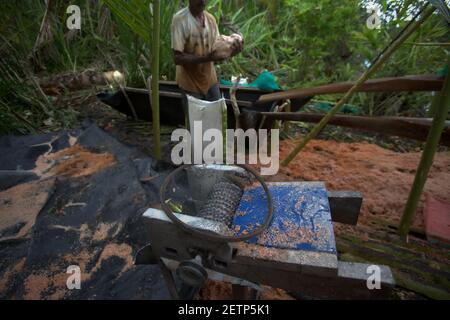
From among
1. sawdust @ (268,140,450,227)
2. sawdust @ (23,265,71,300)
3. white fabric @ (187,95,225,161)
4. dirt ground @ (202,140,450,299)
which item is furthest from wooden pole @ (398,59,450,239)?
sawdust @ (23,265,71,300)

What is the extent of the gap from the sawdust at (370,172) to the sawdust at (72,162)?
6.08 ft

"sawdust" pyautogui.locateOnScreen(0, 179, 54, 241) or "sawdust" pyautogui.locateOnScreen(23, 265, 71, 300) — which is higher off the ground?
"sawdust" pyautogui.locateOnScreen(0, 179, 54, 241)

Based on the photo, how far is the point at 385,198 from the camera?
2596 mm

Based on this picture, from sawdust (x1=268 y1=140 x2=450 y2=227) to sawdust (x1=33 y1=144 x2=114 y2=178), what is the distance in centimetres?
185

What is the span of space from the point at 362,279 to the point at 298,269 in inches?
8.9

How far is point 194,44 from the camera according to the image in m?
2.81

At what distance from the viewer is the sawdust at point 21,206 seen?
6.66 ft

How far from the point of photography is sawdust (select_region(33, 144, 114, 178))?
279 cm

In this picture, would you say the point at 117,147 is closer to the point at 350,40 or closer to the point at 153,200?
the point at 153,200

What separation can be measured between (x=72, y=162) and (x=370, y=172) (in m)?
3.32

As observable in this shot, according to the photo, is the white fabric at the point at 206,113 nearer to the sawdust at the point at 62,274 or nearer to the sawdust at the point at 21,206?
the sawdust at the point at 62,274

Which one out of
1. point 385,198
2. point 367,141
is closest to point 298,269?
point 385,198

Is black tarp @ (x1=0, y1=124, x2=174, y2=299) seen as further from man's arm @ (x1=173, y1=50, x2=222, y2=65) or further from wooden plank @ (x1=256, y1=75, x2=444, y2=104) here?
wooden plank @ (x1=256, y1=75, x2=444, y2=104)

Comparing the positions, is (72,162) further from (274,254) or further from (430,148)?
(430,148)
